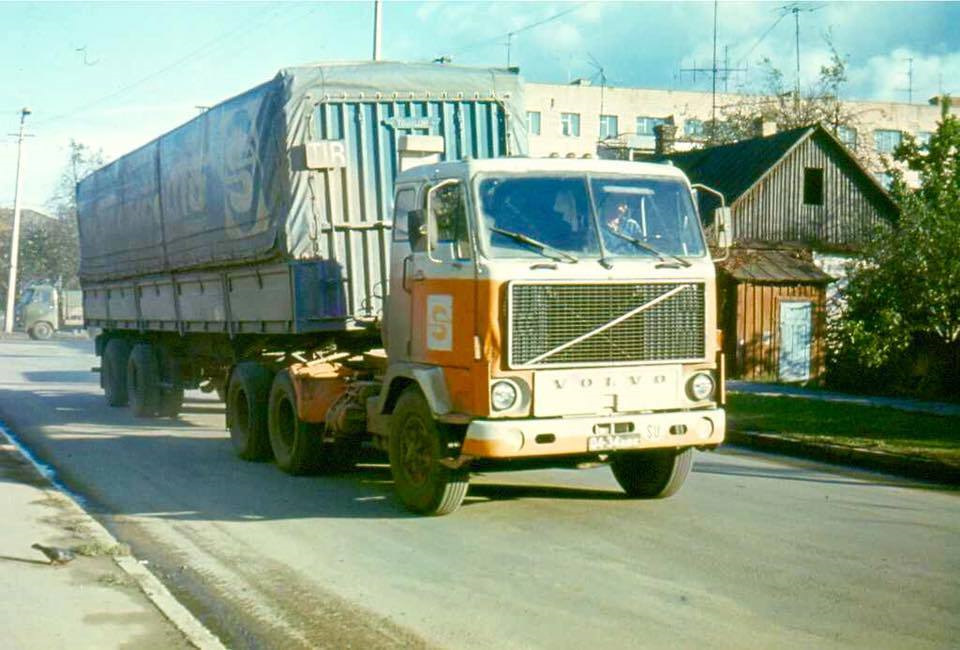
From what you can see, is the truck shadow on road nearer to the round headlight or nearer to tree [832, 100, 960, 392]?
the round headlight

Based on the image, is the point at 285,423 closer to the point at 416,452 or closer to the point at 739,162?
the point at 416,452

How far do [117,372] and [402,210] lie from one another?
10.9 meters

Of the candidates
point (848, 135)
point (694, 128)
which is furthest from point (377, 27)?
point (694, 128)

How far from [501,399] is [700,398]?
164cm

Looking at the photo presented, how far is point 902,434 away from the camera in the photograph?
14.4 m

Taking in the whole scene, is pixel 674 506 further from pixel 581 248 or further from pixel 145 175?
pixel 145 175

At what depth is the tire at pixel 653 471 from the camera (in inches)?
379

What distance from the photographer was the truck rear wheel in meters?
11.0

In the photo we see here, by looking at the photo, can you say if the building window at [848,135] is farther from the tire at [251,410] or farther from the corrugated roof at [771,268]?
the tire at [251,410]

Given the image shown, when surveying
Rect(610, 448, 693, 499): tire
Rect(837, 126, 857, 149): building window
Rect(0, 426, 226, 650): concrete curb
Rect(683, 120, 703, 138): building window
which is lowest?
Rect(0, 426, 226, 650): concrete curb

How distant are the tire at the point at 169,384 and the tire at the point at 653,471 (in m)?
8.58

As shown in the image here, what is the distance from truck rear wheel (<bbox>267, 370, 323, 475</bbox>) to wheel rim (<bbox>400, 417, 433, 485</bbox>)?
6.56 feet

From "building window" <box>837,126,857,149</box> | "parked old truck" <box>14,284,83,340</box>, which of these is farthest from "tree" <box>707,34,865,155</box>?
"parked old truck" <box>14,284,83,340</box>

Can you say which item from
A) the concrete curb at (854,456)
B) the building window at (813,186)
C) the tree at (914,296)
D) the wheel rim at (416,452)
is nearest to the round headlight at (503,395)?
the wheel rim at (416,452)
